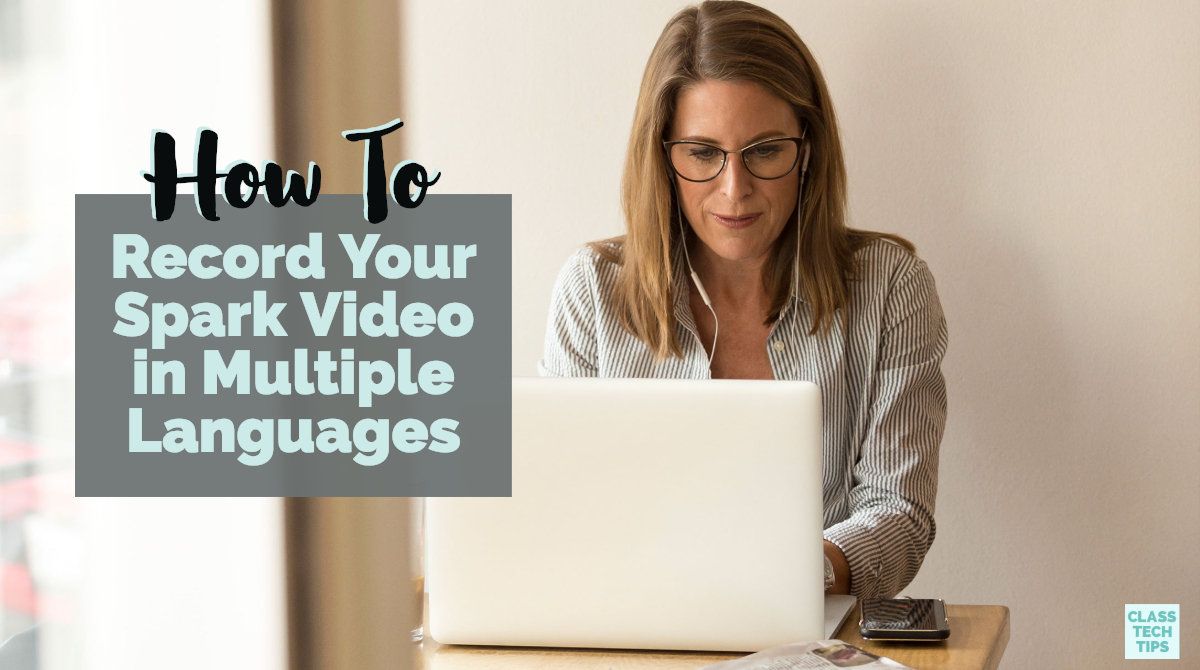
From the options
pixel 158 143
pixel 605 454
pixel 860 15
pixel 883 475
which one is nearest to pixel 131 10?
pixel 158 143

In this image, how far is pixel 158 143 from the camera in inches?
5.4

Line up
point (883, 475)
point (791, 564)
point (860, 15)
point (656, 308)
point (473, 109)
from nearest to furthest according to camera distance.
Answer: point (791, 564) < point (883, 475) < point (656, 308) < point (860, 15) < point (473, 109)

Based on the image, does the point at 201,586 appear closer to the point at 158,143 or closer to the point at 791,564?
the point at 158,143

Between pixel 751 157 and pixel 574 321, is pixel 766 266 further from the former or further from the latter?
pixel 574 321

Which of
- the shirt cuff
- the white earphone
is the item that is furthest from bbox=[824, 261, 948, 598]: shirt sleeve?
the white earphone

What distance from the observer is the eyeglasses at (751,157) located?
1.63 m

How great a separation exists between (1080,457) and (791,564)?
3.38ft

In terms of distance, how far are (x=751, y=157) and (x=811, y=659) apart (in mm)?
855

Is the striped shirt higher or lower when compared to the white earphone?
lower

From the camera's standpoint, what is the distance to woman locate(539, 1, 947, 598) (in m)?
1.61

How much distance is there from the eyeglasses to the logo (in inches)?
35.3

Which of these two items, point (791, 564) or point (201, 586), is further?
point (791, 564)

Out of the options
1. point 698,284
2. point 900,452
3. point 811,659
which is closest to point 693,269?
point 698,284

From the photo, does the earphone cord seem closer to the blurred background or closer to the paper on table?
the blurred background
